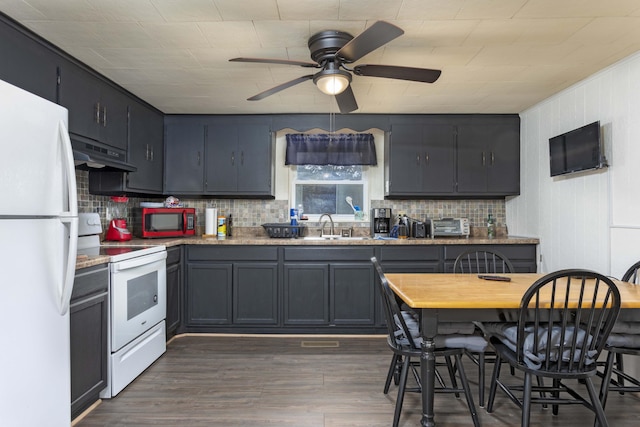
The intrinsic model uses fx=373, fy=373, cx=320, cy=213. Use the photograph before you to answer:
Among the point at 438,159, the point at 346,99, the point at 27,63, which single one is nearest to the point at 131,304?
the point at 27,63

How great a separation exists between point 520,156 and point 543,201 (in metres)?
0.63

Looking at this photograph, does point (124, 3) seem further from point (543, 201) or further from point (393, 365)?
point (543, 201)

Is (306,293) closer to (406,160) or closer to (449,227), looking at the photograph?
Answer: (449,227)

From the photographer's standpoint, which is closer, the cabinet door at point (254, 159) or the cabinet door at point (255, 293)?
the cabinet door at point (255, 293)

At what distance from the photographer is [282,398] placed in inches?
91.6

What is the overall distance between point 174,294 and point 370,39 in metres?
2.76

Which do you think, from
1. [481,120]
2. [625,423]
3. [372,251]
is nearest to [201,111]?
[372,251]

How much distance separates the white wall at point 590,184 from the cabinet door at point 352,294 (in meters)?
1.67

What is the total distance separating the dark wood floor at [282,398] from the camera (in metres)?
2.09

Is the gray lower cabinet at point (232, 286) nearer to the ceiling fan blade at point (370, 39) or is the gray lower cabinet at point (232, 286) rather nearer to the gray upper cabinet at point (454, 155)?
the gray upper cabinet at point (454, 155)

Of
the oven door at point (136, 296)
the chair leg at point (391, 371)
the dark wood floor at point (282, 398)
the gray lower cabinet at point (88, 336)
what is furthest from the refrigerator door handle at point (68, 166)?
the chair leg at point (391, 371)

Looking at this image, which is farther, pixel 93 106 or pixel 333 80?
pixel 93 106

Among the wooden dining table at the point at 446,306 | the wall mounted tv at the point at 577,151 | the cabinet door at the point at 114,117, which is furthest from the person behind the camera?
the cabinet door at the point at 114,117

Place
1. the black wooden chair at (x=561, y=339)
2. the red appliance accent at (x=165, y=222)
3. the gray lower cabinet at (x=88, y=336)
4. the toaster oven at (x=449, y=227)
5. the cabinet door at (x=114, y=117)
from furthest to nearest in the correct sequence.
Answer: the toaster oven at (x=449, y=227) < the red appliance accent at (x=165, y=222) < the cabinet door at (x=114, y=117) < the gray lower cabinet at (x=88, y=336) < the black wooden chair at (x=561, y=339)
